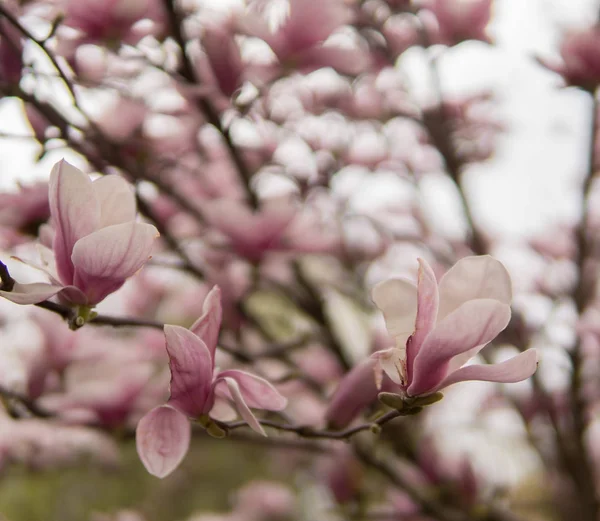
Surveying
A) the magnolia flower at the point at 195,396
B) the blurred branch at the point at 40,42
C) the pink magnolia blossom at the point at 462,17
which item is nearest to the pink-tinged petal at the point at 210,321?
the magnolia flower at the point at 195,396

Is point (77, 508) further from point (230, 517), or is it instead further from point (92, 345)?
point (92, 345)

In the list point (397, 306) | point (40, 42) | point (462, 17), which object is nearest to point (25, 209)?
point (40, 42)

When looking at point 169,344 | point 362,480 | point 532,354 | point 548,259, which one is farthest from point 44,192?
point 548,259

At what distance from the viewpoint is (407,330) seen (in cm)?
39

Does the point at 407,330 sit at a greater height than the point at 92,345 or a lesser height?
greater

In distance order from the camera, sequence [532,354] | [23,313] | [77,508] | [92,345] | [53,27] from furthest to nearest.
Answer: [77,508]
[23,313]
[92,345]
[53,27]
[532,354]

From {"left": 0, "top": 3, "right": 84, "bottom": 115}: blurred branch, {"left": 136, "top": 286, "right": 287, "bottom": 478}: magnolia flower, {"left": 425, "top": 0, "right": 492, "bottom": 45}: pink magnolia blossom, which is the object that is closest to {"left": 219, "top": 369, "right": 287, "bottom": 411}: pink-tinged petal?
{"left": 136, "top": 286, "right": 287, "bottom": 478}: magnolia flower

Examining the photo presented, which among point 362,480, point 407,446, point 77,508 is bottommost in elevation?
point 77,508

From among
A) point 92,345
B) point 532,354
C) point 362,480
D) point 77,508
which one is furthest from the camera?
point 77,508

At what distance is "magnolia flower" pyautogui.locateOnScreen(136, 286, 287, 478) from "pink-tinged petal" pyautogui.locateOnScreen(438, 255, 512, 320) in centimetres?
13

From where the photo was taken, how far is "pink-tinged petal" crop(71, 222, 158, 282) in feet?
1.16

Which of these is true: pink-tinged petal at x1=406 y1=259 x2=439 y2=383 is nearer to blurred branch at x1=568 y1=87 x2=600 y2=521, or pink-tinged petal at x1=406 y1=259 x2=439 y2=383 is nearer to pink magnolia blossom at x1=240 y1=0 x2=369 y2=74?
pink magnolia blossom at x1=240 y1=0 x2=369 y2=74

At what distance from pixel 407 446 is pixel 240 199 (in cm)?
43

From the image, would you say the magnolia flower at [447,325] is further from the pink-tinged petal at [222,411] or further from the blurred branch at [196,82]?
the blurred branch at [196,82]
